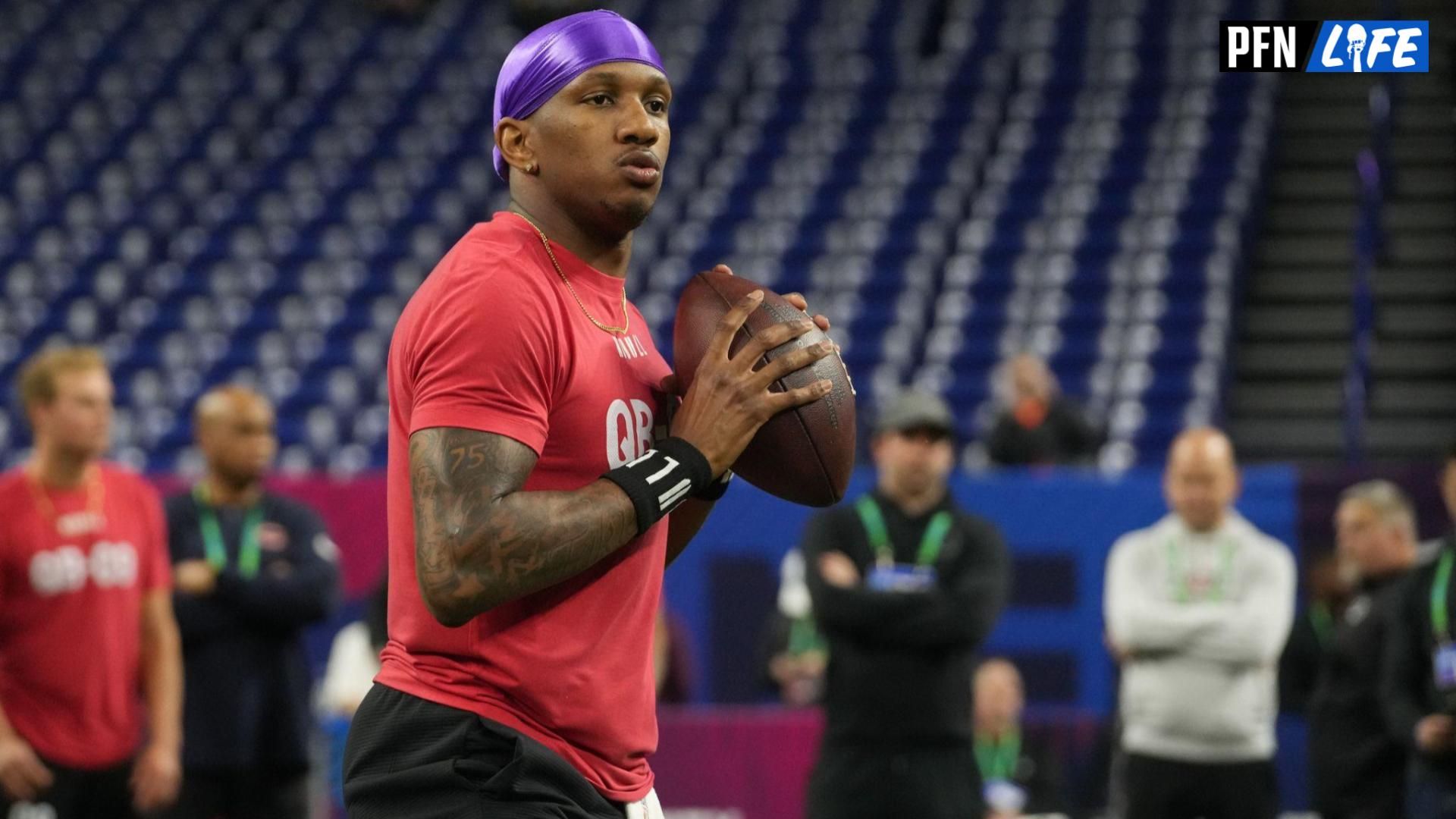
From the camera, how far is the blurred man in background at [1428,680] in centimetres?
567

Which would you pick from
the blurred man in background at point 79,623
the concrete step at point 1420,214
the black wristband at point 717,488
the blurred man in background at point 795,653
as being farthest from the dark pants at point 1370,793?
the concrete step at point 1420,214

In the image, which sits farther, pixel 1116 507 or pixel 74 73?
pixel 74 73

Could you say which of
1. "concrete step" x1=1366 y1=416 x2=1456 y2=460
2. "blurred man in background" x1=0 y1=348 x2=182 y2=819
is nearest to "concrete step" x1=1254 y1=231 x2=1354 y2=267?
"concrete step" x1=1366 y1=416 x2=1456 y2=460

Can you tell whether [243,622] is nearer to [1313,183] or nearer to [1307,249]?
[1307,249]

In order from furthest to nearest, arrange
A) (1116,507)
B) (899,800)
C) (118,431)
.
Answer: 1. (118,431)
2. (1116,507)
3. (899,800)

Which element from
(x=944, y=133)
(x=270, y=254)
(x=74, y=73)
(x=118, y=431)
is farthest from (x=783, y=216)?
(x=74, y=73)

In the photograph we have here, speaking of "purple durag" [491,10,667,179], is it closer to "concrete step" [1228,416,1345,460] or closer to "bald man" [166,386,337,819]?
"bald man" [166,386,337,819]

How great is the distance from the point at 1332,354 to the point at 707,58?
5601 mm

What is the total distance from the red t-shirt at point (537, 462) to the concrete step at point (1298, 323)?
10.8 metres

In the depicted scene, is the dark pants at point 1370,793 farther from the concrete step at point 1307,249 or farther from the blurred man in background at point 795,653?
the concrete step at point 1307,249

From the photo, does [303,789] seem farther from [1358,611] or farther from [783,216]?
[783,216]

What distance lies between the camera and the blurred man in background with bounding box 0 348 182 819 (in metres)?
5.38

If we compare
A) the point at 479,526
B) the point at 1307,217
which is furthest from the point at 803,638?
the point at 1307,217

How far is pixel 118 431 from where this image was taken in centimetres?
1195
